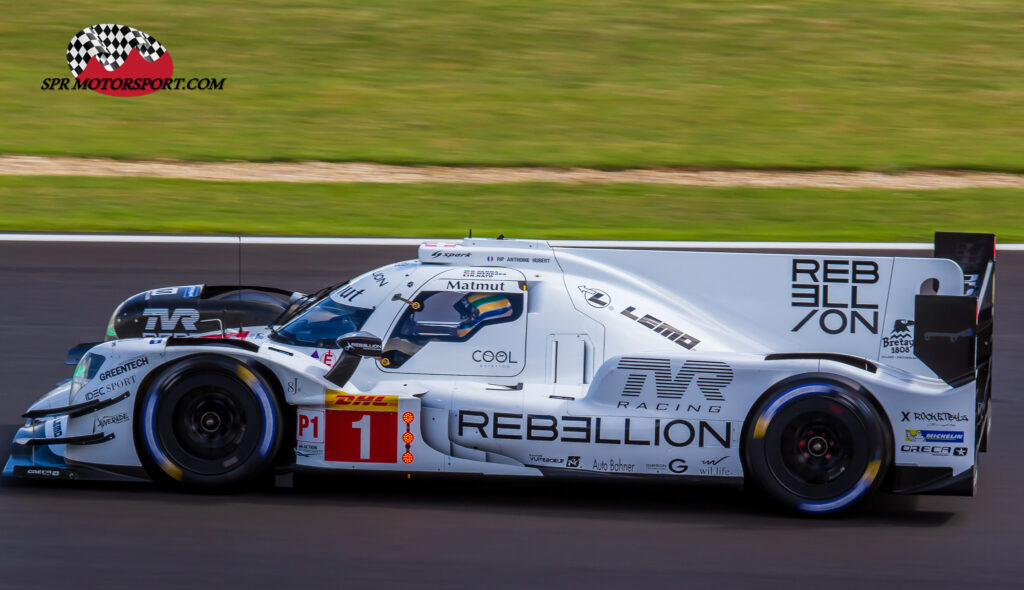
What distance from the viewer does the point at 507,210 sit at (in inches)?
619

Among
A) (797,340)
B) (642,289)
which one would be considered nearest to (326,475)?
(642,289)

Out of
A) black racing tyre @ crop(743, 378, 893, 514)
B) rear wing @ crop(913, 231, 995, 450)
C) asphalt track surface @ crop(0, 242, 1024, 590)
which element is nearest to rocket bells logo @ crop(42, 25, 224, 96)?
asphalt track surface @ crop(0, 242, 1024, 590)

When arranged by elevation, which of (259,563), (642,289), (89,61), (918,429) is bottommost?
(259,563)

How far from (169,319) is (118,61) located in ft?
55.7

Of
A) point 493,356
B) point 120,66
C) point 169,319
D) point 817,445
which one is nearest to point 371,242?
point 169,319

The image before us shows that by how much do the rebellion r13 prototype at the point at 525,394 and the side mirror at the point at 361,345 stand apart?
11mm

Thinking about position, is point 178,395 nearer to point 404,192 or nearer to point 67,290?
point 67,290

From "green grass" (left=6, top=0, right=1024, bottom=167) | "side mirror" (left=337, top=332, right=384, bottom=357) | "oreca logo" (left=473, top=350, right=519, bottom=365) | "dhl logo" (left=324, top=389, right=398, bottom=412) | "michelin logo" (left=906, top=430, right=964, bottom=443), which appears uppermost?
"green grass" (left=6, top=0, right=1024, bottom=167)

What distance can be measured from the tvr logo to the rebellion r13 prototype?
49.1 inches

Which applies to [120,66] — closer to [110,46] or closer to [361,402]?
[110,46]

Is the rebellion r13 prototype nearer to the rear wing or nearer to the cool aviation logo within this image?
the rear wing

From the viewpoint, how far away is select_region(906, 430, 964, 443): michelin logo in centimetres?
586

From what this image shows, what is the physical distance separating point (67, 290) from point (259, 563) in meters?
7.02

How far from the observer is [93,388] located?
6.25m
